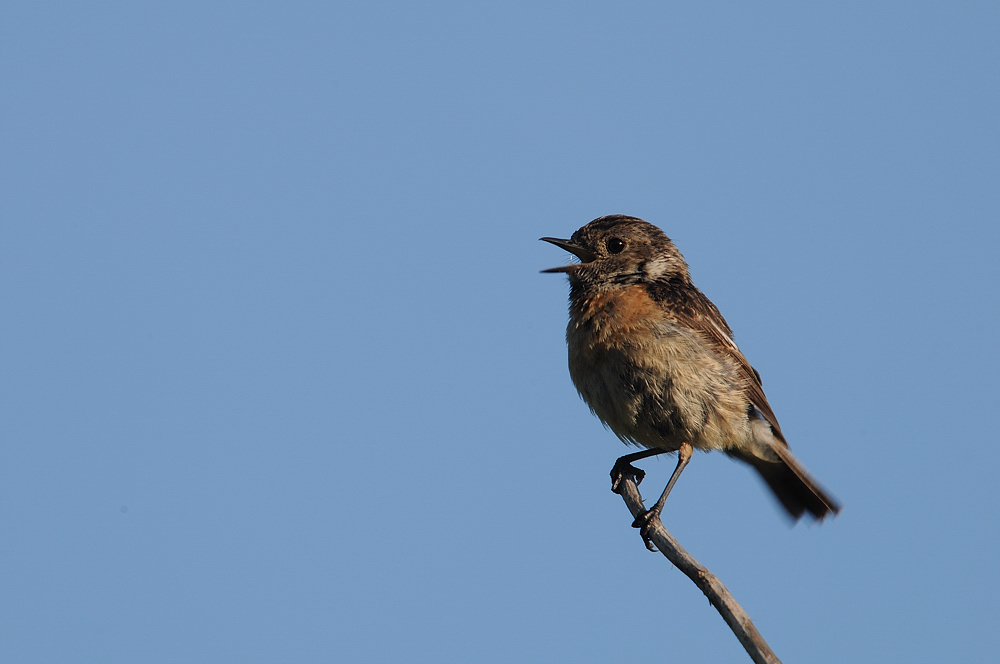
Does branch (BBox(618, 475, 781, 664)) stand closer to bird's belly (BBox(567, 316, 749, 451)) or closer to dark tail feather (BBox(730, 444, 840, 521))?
bird's belly (BBox(567, 316, 749, 451))

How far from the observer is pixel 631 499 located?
7719 millimetres

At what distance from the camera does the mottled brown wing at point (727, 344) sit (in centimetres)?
870

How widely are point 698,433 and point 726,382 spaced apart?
517mm

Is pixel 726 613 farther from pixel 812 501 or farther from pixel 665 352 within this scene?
pixel 812 501

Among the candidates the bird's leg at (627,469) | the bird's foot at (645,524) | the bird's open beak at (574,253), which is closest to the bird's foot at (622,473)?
the bird's leg at (627,469)

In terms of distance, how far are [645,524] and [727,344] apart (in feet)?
7.13

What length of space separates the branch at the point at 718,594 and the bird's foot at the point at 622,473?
1228mm

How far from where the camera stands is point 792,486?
30.2 feet

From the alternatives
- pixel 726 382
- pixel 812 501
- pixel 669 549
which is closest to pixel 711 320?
pixel 726 382

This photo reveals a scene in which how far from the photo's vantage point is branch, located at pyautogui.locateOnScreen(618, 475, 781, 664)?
5.27 meters

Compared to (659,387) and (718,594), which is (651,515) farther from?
(718,594)

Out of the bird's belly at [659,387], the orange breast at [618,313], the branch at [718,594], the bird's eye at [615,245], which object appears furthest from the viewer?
the bird's eye at [615,245]

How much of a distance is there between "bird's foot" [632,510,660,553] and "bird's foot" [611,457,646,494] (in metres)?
0.82

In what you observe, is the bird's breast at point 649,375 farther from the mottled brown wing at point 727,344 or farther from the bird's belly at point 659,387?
the mottled brown wing at point 727,344
